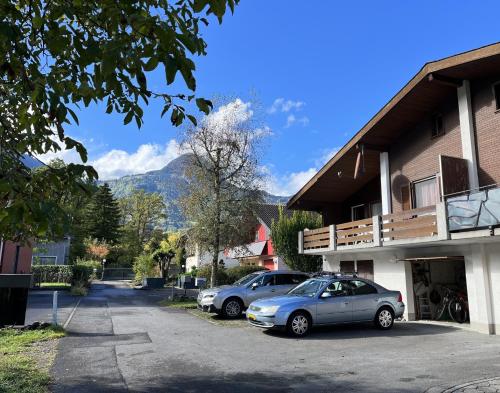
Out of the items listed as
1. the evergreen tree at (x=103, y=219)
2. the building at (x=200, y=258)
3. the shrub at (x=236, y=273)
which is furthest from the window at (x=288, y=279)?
the evergreen tree at (x=103, y=219)

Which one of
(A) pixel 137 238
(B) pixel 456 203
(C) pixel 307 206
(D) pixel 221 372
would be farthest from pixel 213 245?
(A) pixel 137 238

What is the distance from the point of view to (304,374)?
8.03 metres

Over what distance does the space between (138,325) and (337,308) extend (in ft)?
21.2

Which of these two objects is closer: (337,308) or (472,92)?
(337,308)

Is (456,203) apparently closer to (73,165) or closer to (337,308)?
(337,308)

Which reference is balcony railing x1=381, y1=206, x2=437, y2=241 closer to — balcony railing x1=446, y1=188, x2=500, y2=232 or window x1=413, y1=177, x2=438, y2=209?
balcony railing x1=446, y1=188, x2=500, y2=232

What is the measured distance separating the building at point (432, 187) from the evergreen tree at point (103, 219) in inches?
2369

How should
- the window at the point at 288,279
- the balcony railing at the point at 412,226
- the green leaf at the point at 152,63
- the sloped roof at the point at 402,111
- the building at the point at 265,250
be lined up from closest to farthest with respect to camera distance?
1. the green leaf at the point at 152,63
2. the balcony railing at the point at 412,226
3. the sloped roof at the point at 402,111
4. the window at the point at 288,279
5. the building at the point at 265,250

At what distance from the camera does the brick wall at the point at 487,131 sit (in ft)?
47.8

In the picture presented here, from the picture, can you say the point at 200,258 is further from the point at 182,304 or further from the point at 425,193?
the point at 425,193

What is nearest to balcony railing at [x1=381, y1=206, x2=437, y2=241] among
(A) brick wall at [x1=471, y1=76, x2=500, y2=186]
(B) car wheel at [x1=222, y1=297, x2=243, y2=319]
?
(A) brick wall at [x1=471, y1=76, x2=500, y2=186]

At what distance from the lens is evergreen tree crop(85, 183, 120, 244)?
2953 inches

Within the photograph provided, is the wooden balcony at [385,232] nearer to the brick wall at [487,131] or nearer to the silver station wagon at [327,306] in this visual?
the brick wall at [487,131]

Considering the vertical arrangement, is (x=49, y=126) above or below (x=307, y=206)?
below
